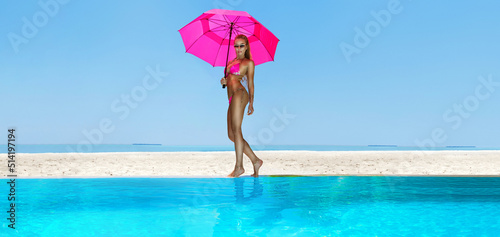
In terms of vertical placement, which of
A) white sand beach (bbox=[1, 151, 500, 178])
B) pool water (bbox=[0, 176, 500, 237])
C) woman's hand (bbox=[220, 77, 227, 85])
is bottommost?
white sand beach (bbox=[1, 151, 500, 178])

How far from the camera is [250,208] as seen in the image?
420 centimetres

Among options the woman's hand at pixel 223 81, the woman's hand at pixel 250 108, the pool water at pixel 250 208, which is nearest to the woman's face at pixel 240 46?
the woman's hand at pixel 223 81

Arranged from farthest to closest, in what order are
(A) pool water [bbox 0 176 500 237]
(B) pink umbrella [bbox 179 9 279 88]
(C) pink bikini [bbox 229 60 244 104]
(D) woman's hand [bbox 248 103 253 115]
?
(B) pink umbrella [bbox 179 9 279 88] < (C) pink bikini [bbox 229 60 244 104] < (D) woman's hand [bbox 248 103 253 115] < (A) pool water [bbox 0 176 500 237]

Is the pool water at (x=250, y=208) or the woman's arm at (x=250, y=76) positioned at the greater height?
the woman's arm at (x=250, y=76)

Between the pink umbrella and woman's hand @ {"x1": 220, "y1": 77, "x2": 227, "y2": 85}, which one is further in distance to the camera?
the pink umbrella

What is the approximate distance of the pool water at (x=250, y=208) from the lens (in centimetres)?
336

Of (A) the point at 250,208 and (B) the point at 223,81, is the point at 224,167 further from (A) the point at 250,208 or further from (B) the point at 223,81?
(A) the point at 250,208

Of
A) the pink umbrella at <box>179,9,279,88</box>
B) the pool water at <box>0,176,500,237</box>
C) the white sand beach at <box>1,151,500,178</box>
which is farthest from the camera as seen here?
the white sand beach at <box>1,151,500,178</box>

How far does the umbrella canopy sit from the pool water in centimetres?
226

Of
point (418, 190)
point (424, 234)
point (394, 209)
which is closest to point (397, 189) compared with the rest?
point (418, 190)

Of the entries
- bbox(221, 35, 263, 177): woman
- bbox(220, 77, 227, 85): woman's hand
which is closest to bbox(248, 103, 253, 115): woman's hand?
bbox(221, 35, 263, 177): woman

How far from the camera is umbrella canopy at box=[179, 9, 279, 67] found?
728 centimetres

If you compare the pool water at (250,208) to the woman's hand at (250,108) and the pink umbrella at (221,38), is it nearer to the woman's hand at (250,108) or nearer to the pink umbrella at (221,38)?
the woman's hand at (250,108)

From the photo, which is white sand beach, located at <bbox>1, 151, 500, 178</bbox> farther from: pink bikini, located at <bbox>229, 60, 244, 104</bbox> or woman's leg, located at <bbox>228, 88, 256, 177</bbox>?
pink bikini, located at <bbox>229, 60, 244, 104</bbox>
